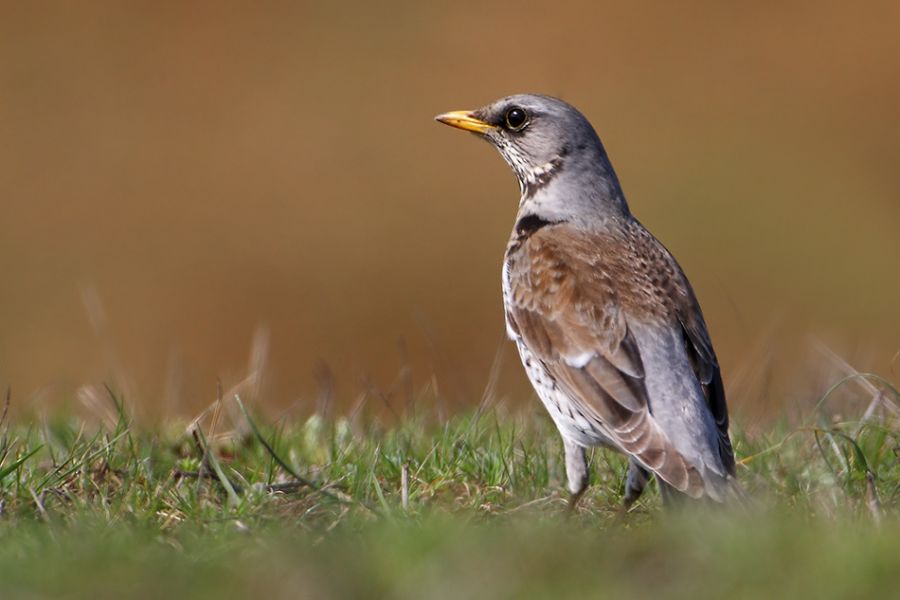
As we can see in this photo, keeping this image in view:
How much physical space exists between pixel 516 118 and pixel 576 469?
8.10 ft

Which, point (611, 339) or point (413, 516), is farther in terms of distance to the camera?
point (611, 339)

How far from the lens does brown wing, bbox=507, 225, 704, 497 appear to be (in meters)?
6.63

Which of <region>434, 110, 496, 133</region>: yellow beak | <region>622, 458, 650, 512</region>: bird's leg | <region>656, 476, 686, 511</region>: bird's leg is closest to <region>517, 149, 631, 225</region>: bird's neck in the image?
<region>434, 110, 496, 133</region>: yellow beak

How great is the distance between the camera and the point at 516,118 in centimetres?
871

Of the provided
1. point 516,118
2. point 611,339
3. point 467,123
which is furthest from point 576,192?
point 611,339

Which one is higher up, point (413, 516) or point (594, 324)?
point (594, 324)

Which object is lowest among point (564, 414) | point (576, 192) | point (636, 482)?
point (636, 482)

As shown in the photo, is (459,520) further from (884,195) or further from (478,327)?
(884,195)

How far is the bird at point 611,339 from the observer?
21.8ft

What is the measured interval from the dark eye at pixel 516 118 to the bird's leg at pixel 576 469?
7.41 ft

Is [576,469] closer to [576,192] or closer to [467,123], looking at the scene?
[576,192]

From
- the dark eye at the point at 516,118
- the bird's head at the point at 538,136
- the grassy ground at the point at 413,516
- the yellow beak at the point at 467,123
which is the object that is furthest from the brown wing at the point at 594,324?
the yellow beak at the point at 467,123

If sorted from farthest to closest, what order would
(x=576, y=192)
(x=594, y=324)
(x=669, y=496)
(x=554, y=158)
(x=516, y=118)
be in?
1. (x=516, y=118)
2. (x=554, y=158)
3. (x=576, y=192)
4. (x=594, y=324)
5. (x=669, y=496)

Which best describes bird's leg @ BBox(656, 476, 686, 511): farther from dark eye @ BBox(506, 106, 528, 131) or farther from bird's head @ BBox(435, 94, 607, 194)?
dark eye @ BBox(506, 106, 528, 131)
